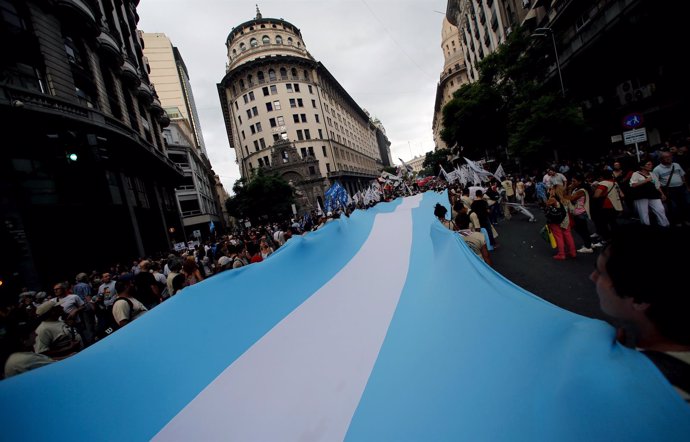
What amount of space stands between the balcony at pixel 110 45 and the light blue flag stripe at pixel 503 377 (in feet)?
76.0

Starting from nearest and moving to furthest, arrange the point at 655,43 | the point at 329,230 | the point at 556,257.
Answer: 1. the point at 329,230
2. the point at 556,257
3. the point at 655,43

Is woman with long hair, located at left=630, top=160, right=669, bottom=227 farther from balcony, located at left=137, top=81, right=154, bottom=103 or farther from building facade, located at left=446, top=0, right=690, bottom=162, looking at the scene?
balcony, located at left=137, top=81, right=154, bottom=103

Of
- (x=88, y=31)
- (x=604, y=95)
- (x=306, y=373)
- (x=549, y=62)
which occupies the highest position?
(x=88, y=31)

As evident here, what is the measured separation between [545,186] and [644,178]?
7.51 meters

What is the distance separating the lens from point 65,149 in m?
8.27

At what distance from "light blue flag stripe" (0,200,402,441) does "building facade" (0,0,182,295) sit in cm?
824

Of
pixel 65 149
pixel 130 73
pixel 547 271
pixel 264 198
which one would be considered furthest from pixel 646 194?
pixel 264 198

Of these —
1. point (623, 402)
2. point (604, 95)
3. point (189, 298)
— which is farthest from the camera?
point (604, 95)

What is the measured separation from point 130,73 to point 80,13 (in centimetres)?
589

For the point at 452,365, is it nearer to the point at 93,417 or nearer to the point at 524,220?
the point at 93,417

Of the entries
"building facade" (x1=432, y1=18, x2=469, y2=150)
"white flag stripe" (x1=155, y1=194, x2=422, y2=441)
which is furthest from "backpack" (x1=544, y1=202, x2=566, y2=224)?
"building facade" (x1=432, y1=18, x2=469, y2=150)

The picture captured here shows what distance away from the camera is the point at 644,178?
5.96 m

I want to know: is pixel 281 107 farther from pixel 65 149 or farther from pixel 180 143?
pixel 65 149

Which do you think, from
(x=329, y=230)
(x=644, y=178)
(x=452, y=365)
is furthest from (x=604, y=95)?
(x=452, y=365)
